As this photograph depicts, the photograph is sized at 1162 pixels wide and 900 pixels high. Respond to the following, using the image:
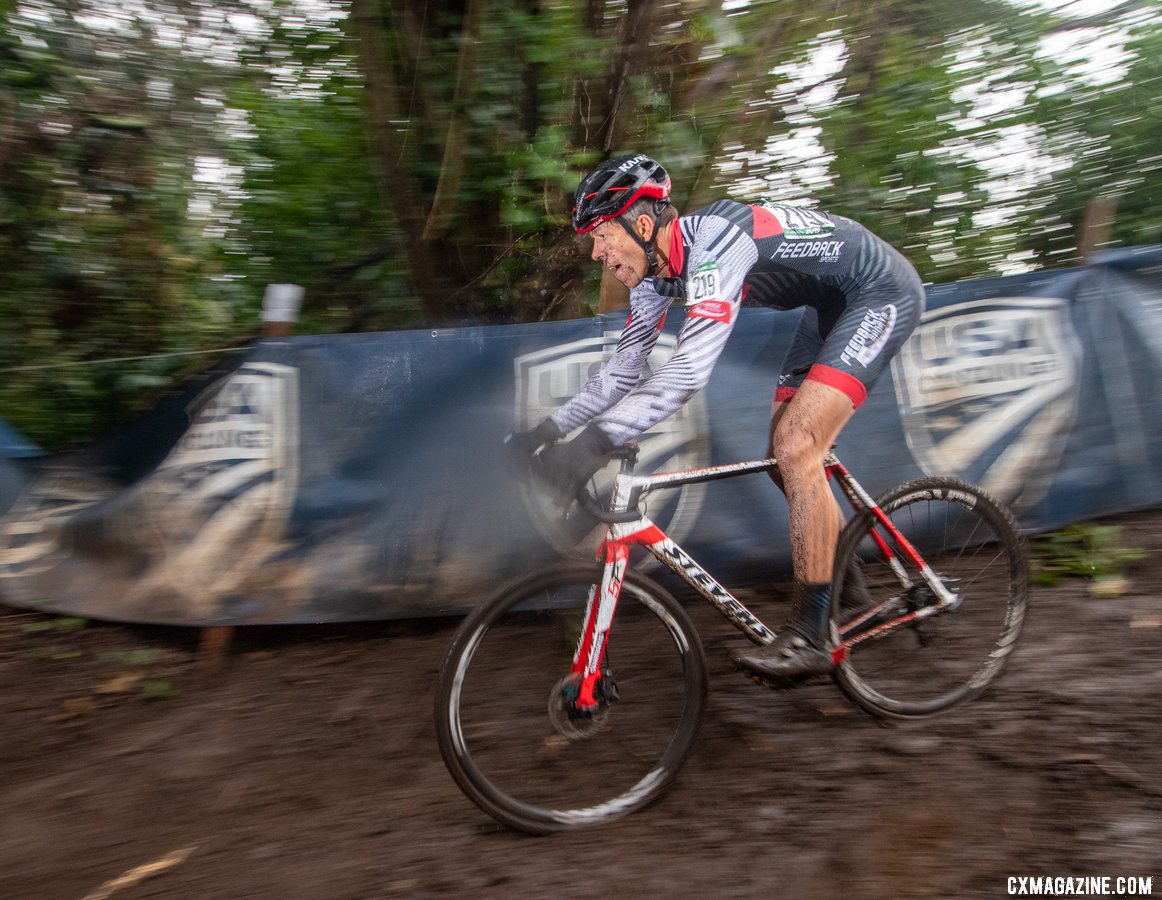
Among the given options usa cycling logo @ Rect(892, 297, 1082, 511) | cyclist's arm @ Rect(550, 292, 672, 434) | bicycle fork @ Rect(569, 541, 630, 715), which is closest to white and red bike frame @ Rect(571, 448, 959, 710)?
bicycle fork @ Rect(569, 541, 630, 715)

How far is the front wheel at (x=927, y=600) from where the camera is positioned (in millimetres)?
3076

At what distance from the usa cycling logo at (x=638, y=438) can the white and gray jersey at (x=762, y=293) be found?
3.17ft

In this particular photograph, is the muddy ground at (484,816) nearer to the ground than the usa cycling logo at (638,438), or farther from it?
nearer to the ground

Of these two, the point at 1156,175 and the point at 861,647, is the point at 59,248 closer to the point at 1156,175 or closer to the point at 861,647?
the point at 861,647

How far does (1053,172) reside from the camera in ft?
22.5

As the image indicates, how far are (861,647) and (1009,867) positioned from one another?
923mm

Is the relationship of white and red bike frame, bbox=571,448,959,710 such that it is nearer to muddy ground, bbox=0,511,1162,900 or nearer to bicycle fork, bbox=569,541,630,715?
bicycle fork, bbox=569,541,630,715

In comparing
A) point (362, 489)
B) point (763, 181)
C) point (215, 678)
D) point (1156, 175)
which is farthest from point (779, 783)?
point (1156, 175)

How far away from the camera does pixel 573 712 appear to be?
268 cm

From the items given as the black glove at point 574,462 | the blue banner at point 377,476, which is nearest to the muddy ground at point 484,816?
the blue banner at point 377,476

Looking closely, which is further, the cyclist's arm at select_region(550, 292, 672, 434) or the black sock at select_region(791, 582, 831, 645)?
the cyclist's arm at select_region(550, 292, 672, 434)

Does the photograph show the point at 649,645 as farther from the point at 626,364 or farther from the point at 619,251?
the point at 619,251

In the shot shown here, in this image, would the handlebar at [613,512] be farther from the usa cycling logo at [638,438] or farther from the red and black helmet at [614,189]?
the usa cycling logo at [638,438]

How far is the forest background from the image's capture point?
15.2ft
